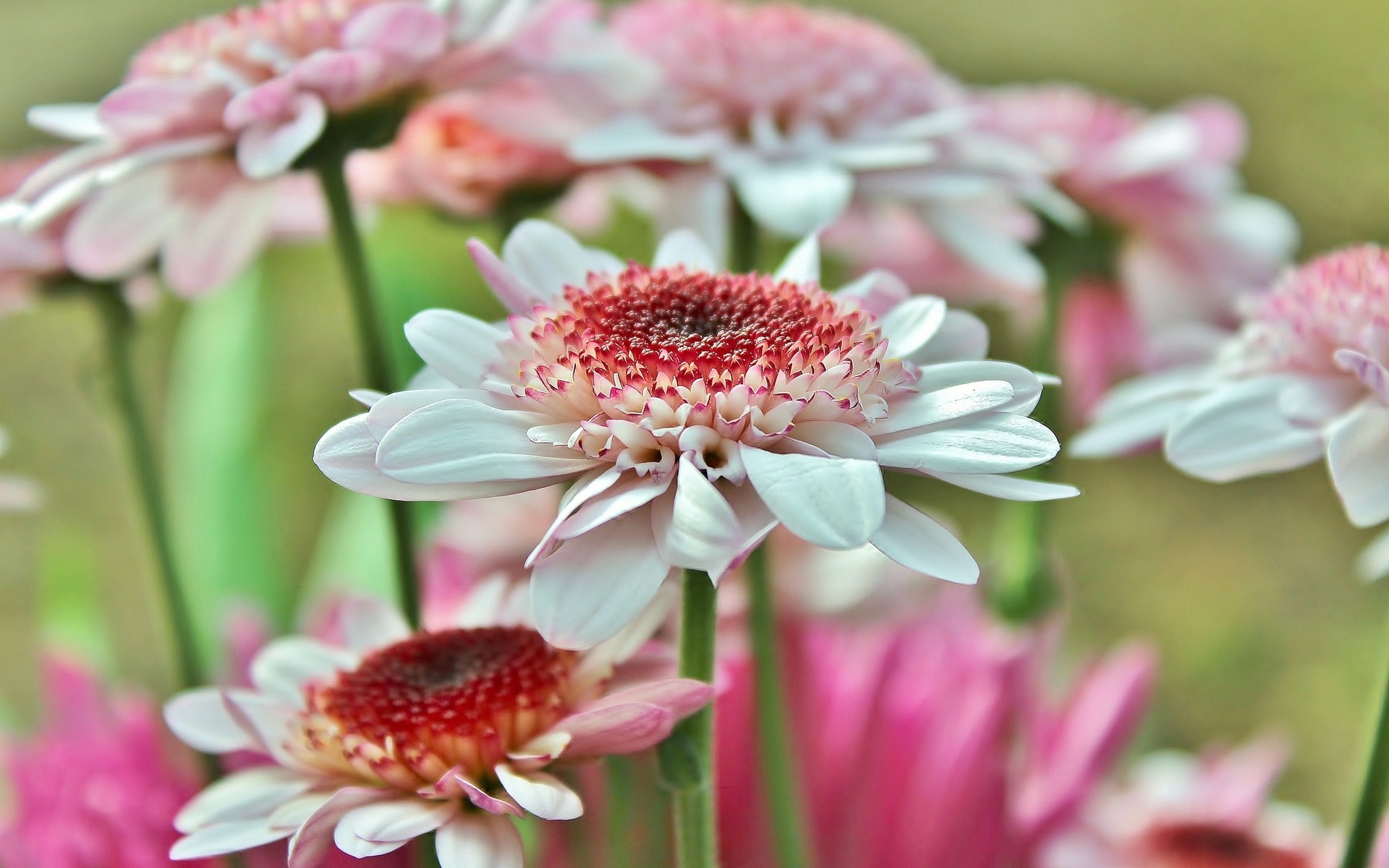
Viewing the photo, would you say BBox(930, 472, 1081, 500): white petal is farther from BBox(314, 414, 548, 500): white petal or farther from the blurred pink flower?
the blurred pink flower

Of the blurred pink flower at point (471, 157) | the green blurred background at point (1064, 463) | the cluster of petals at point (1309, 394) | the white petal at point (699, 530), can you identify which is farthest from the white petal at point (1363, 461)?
the green blurred background at point (1064, 463)

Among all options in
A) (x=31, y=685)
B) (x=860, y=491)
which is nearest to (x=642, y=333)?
(x=860, y=491)

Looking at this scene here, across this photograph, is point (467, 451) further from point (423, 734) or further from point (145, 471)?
point (145, 471)

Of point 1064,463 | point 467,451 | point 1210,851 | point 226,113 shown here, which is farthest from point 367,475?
point 1064,463

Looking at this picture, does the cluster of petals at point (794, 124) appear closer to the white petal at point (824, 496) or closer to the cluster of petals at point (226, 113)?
the cluster of petals at point (226, 113)

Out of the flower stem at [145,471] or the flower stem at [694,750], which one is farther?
the flower stem at [145,471]

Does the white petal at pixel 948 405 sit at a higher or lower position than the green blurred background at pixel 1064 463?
higher
